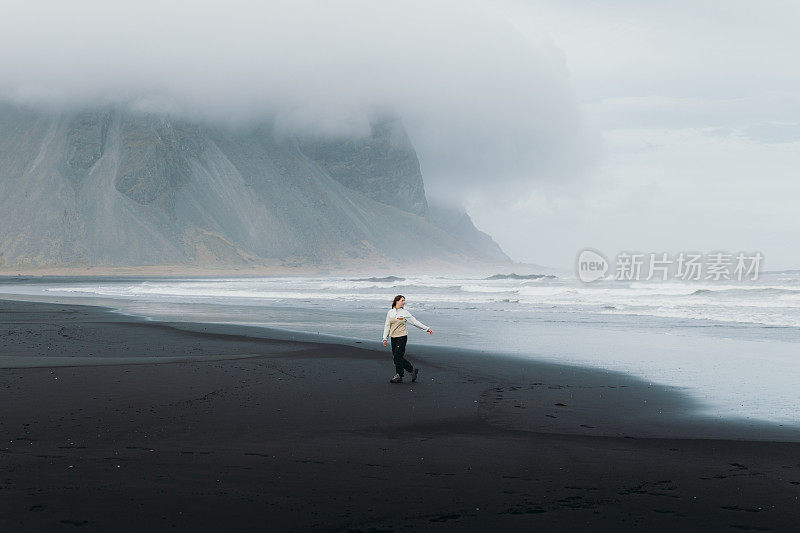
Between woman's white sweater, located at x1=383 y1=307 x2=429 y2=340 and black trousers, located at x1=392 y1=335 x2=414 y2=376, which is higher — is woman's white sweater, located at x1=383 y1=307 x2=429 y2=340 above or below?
above

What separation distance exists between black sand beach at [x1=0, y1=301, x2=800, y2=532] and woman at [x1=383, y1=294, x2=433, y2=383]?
15.0 inches

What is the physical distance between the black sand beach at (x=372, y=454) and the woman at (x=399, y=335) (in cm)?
38

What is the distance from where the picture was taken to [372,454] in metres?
8.27

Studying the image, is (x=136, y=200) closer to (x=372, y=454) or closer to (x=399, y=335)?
A: (x=399, y=335)

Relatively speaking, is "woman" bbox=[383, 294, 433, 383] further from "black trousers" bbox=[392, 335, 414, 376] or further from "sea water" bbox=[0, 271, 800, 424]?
"sea water" bbox=[0, 271, 800, 424]

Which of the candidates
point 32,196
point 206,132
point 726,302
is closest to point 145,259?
point 32,196

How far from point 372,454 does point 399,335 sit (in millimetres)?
6786

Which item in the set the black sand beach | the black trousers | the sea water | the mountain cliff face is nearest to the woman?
the black trousers

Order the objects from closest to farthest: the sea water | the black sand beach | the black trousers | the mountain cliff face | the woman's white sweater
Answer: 1. the black sand beach
2. the sea water
3. the black trousers
4. the woman's white sweater
5. the mountain cliff face

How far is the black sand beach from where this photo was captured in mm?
6113

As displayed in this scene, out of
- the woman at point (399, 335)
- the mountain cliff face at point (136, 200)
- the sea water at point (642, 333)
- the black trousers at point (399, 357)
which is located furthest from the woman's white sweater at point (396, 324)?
the mountain cliff face at point (136, 200)

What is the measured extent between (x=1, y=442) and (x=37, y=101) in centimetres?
Result: 19259

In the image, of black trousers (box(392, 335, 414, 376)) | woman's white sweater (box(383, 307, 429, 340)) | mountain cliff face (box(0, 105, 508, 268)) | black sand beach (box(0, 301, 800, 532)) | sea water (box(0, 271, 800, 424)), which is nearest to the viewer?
black sand beach (box(0, 301, 800, 532))

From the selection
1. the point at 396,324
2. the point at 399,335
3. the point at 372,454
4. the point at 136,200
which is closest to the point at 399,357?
the point at 399,335
